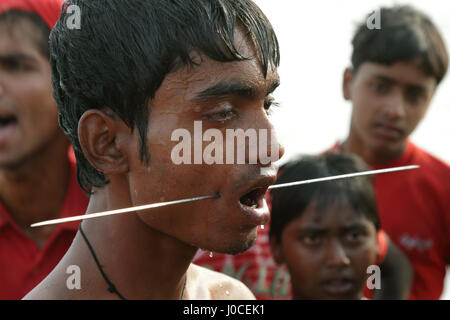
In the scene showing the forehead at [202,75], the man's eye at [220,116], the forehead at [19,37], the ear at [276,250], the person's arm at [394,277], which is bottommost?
the person's arm at [394,277]

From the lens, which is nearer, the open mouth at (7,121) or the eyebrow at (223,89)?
the eyebrow at (223,89)

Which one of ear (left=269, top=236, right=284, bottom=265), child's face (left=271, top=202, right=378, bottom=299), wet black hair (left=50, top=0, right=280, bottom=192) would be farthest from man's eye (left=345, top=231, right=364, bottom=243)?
wet black hair (left=50, top=0, right=280, bottom=192)

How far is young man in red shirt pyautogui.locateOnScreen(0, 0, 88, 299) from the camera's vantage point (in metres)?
3.04

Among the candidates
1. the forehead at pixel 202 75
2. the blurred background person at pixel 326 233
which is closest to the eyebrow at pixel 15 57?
the blurred background person at pixel 326 233

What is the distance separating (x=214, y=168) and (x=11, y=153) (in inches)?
62.9

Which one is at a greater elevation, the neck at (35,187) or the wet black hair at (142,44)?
the wet black hair at (142,44)

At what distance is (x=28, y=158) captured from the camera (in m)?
3.18

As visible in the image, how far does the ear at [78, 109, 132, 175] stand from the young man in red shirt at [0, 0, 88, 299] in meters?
1.26

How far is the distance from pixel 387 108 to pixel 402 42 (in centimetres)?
43

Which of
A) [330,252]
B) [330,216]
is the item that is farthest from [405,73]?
[330,252]

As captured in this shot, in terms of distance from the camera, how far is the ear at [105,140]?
1826mm

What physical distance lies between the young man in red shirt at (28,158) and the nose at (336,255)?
1064 mm

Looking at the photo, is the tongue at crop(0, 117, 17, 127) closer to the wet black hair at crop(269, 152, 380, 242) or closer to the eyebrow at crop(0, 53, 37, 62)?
the eyebrow at crop(0, 53, 37, 62)

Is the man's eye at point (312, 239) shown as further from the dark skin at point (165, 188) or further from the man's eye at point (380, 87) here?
the man's eye at point (380, 87)
